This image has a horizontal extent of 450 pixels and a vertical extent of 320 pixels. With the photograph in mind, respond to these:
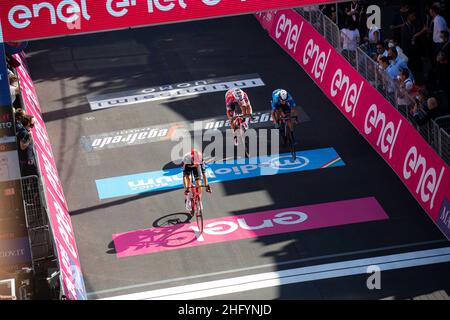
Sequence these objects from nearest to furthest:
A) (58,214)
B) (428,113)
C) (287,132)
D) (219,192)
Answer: (58,214) → (428,113) → (219,192) → (287,132)

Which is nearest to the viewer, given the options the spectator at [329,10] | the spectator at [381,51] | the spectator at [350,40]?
the spectator at [381,51]

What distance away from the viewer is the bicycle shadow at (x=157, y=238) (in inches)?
846

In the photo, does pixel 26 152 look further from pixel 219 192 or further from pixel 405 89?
pixel 405 89

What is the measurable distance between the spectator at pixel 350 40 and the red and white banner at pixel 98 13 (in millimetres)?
9242

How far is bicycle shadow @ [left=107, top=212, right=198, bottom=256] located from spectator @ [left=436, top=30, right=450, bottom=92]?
7698mm

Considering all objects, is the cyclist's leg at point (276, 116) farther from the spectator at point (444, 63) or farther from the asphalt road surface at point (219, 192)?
the spectator at point (444, 63)

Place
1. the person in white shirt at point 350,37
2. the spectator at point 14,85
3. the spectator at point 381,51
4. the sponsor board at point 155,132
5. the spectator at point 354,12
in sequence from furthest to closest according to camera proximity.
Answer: the spectator at point 354,12 → the person in white shirt at point 350,37 → the sponsor board at point 155,132 → the spectator at point 381,51 → the spectator at point 14,85

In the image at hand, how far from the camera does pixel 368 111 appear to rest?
2591cm

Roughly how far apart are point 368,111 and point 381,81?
0.90 metres

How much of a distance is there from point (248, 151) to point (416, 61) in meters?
5.37

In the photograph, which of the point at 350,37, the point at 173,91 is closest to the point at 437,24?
the point at 350,37

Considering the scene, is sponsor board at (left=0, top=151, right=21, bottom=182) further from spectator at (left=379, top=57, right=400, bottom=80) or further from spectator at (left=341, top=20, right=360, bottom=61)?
spectator at (left=341, top=20, right=360, bottom=61)

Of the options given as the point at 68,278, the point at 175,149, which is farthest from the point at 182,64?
the point at 68,278

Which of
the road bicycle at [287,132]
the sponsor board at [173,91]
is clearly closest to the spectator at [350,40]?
the sponsor board at [173,91]
